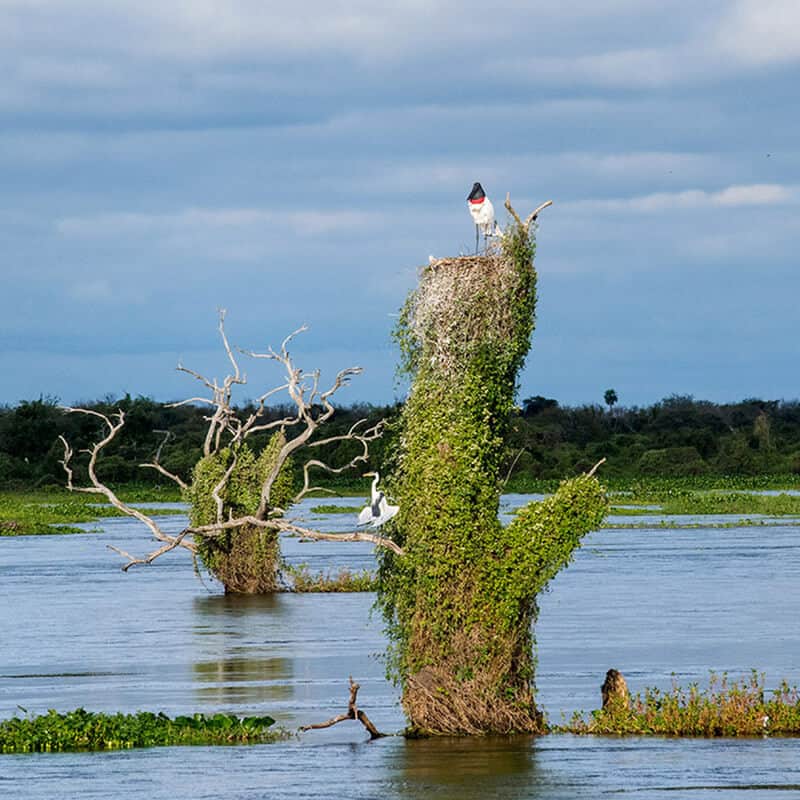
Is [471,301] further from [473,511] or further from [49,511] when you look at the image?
[49,511]

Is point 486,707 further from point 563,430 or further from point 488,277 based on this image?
point 563,430

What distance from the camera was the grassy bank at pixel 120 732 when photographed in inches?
823

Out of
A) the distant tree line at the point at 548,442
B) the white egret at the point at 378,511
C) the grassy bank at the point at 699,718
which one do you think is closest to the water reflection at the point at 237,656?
the white egret at the point at 378,511

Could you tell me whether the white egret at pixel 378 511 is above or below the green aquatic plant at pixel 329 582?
above

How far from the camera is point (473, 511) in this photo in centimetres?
1973

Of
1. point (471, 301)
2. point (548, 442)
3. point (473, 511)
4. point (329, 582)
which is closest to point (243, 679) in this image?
point (473, 511)

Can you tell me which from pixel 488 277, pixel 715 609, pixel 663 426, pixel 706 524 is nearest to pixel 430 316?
pixel 488 277

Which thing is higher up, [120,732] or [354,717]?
[354,717]

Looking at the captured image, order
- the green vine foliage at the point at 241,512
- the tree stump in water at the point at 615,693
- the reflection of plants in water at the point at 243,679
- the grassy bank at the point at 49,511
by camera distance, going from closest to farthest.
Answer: the tree stump in water at the point at 615,693 → the reflection of plants in water at the point at 243,679 → the green vine foliage at the point at 241,512 → the grassy bank at the point at 49,511

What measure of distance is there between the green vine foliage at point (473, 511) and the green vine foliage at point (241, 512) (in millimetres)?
19518

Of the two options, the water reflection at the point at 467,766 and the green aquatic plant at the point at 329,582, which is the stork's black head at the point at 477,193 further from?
the green aquatic plant at the point at 329,582

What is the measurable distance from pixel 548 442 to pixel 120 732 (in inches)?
4179

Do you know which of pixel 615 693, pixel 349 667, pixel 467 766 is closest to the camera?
pixel 467 766

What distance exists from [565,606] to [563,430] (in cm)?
9491
